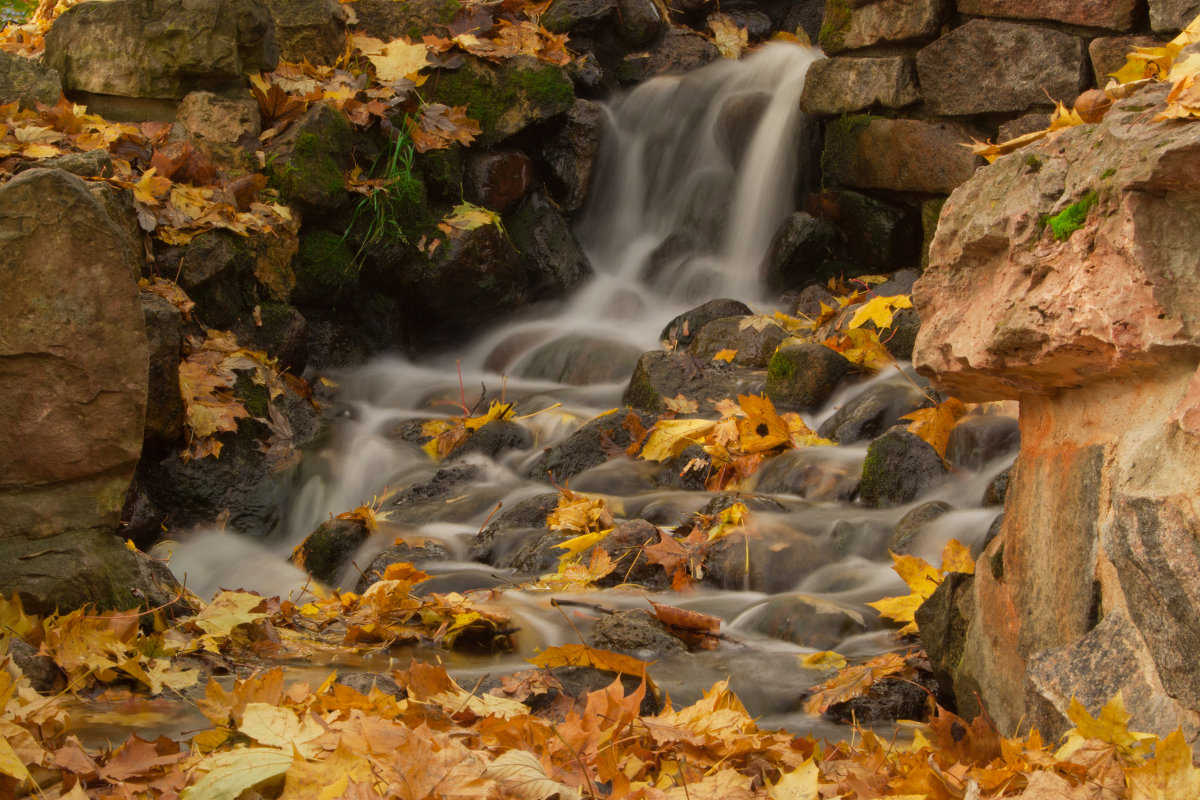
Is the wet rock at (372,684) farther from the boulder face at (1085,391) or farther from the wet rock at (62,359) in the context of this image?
the boulder face at (1085,391)

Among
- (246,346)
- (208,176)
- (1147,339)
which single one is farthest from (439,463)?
(1147,339)

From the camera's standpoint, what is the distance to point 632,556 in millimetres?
3875

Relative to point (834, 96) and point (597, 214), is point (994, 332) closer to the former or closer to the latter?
point (834, 96)

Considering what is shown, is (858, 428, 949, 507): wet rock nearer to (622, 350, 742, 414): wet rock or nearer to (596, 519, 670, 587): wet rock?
(596, 519, 670, 587): wet rock

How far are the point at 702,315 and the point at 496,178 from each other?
1942 mm

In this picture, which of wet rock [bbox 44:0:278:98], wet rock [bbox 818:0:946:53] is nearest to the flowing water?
wet rock [bbox 818:0:946:53]

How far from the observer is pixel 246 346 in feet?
18.8

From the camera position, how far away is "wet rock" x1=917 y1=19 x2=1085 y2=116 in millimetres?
5707

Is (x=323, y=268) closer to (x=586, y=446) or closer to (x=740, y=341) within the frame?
(x=586, y=446)

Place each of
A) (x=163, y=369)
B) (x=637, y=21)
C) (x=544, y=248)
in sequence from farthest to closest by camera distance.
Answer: (x=637, y=21), (x=544, y=248), (x=163, y=369)

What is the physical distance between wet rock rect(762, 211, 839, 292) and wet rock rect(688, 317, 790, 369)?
42.5 inches

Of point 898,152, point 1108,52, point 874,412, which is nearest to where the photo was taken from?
point 874,412

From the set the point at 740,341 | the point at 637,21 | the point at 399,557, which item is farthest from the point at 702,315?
the point at 637,21

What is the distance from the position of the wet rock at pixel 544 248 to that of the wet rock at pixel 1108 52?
3952 mm
